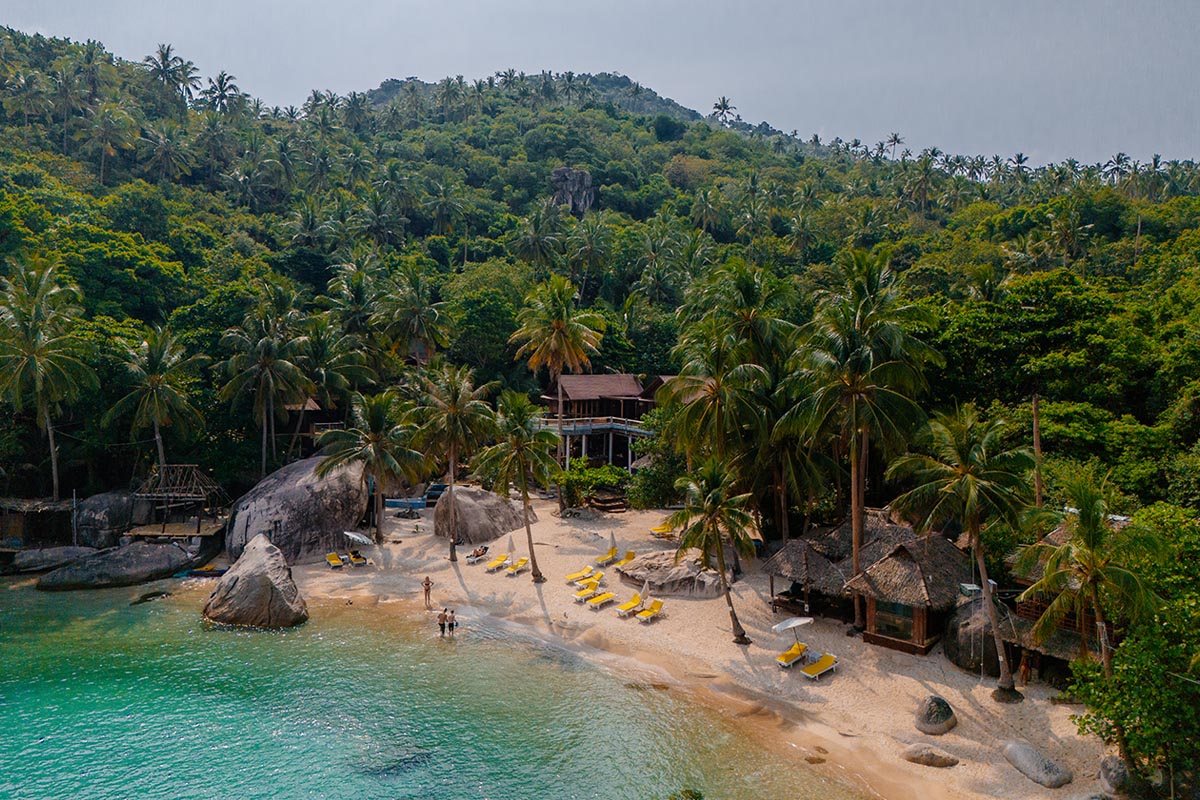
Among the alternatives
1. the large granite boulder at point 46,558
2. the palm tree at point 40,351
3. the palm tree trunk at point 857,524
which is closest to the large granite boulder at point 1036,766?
the palm tree trunk at point 857,524

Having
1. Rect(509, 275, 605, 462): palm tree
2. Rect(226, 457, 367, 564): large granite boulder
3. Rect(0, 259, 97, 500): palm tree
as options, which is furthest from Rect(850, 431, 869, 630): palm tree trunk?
Rect(0, 259, 97, 500): palm tree

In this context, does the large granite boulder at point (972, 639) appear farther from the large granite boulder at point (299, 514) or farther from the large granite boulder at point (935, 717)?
the large granite boulder at point (299, 514)

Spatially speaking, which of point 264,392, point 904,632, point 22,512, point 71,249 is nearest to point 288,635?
point 264,392

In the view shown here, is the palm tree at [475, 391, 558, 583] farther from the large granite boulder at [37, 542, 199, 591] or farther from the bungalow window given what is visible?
the large granite boulder at [37, 542, 199, 591]

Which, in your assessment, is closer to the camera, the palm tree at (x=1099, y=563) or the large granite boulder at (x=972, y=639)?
the palm tree at (x=1099, y=563)

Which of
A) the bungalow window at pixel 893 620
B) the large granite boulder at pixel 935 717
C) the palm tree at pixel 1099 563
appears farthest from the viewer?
the bungalow window at pixel 893 620

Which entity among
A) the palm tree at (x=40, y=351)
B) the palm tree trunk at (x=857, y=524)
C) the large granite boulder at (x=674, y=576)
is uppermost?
the palm tree at (x=40, y=351)
